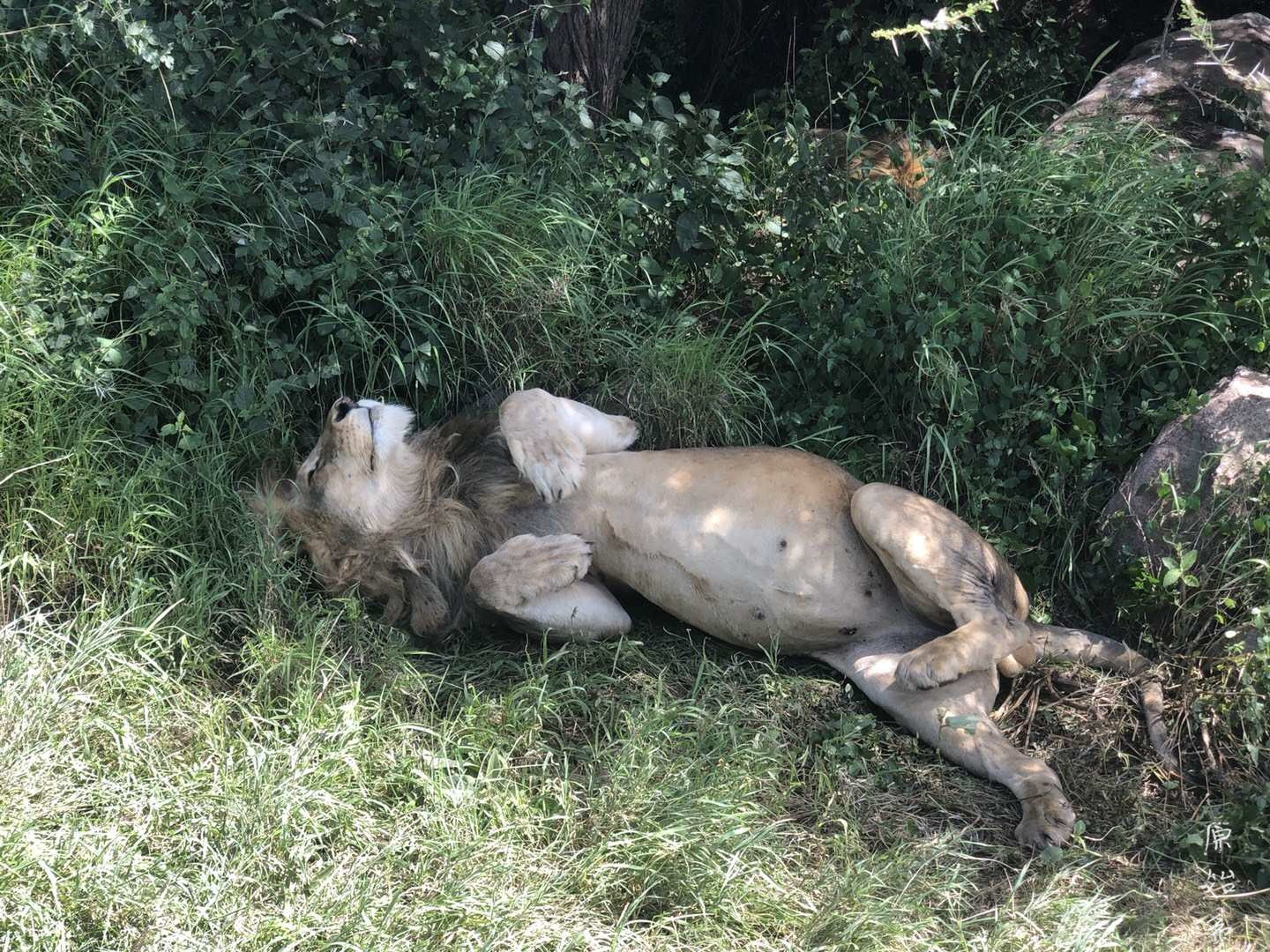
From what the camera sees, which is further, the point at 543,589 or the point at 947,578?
the point at 543,589

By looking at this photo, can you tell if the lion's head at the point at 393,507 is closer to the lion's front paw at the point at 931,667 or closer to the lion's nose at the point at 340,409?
the lion's nose at the point at 340,409

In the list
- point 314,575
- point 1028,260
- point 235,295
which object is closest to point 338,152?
point 235,295

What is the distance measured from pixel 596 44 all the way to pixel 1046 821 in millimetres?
3696

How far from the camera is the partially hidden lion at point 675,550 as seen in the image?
13.3 feet

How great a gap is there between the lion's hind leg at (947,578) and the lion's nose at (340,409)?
1671mm

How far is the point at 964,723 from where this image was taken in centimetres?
381

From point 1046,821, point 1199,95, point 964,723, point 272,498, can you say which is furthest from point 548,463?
point 1199,95

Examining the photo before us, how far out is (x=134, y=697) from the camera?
3.67m

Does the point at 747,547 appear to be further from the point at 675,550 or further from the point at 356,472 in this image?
the point at 356,472

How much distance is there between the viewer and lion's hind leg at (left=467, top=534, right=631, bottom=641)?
13.7 ft

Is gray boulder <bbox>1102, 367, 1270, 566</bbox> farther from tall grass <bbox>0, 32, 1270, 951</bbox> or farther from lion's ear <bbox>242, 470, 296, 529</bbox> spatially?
lion's ear <bbox>242, 470, 296, 529</bbox>

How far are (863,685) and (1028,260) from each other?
5.26ft

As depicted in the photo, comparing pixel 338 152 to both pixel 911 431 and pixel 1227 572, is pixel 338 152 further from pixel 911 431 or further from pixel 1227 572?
pixel 1227 572

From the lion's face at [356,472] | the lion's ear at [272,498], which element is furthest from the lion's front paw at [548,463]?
the lion's ear at [272,498]
